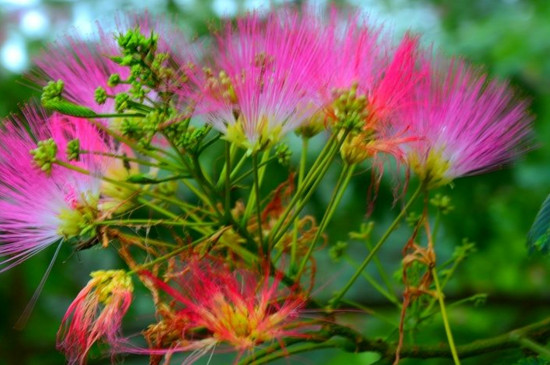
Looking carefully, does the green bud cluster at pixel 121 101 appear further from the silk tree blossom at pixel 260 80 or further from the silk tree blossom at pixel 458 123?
the silk tree blossom at pixel 458 123

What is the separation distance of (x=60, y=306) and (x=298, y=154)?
62.3 inches

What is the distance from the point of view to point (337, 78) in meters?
1.66

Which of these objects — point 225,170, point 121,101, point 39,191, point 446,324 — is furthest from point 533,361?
point 39,191

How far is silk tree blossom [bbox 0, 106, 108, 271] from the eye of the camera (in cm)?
162

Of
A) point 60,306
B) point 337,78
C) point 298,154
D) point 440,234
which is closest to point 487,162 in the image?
point 337,78

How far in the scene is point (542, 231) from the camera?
1621 millimetres

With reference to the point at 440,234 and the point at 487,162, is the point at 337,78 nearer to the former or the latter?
the point at 487,162

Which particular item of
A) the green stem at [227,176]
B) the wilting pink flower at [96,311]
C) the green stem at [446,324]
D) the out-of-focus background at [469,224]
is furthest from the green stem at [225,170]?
the out-of-focus background at [469,224]

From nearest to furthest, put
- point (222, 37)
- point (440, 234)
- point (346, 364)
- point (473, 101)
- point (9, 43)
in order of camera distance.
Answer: point (222, 37) < point (473, 101) < point (346, 364) < point (440, 234) < point (9, 43)

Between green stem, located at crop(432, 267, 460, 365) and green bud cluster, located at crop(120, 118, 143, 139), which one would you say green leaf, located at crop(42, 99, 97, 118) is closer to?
green bud cluster, located at crop(120, 118, 143, 139)

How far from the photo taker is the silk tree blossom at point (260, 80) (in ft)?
5.15

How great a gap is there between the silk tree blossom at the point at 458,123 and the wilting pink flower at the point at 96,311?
0.70m

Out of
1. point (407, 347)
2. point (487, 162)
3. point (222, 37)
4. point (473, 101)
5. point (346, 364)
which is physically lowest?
point (346, 364)

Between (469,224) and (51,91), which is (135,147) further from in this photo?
(469,224)
